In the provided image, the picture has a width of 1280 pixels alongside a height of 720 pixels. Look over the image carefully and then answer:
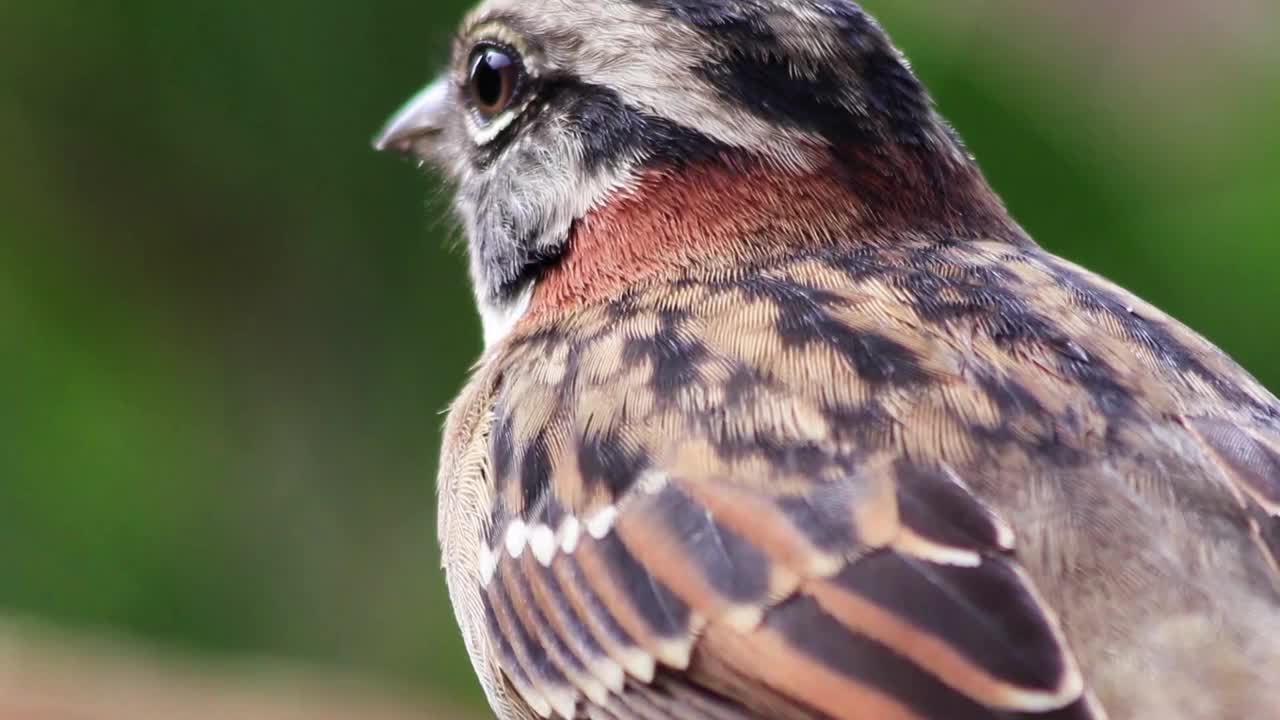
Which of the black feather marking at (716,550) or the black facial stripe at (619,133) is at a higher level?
the black facial stripe at (619,133)

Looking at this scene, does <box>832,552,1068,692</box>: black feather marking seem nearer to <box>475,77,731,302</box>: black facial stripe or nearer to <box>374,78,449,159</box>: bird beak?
<box>475,77,731,302</box>: black facial stripe

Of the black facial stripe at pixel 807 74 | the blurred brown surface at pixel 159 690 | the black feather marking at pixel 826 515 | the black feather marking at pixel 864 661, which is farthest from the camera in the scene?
the blurred brown surface at pixel 159 690

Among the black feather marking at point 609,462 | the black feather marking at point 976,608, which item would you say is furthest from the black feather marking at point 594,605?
the black feather marking at point 976,608

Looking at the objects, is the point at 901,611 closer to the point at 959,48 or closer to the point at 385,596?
the point at 959,48

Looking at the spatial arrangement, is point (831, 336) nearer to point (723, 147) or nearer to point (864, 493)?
point (864, 493)

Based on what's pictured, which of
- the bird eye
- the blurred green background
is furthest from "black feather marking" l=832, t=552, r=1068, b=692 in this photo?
the blurred green background

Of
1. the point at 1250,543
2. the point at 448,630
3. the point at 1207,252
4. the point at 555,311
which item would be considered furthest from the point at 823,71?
the point at 448,630

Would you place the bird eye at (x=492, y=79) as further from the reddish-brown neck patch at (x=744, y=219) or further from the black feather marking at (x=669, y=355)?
the black feather marking at (x=669, y=355)

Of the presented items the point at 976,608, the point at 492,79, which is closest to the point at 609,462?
the point at 976,608
